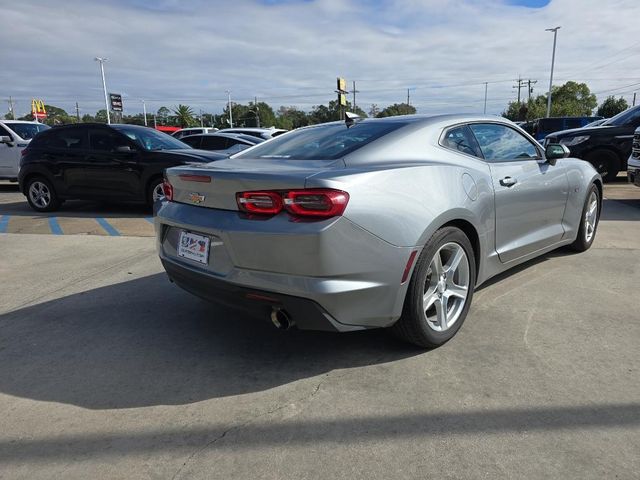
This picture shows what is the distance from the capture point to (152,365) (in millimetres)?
3080

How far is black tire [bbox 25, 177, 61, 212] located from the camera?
29.8ft

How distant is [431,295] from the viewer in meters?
3.17

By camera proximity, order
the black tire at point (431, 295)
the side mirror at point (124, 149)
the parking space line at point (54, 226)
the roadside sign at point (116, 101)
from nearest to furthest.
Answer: the black tire at point (431, 295) → the parking space line at point (54, 226) → the side mirror at point (124, 149) → the roadside sign at point (116, 101)

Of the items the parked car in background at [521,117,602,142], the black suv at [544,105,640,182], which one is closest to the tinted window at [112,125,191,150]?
the black suv at [544,105,640,182]

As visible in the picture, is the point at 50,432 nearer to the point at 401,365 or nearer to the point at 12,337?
the point at 12,337

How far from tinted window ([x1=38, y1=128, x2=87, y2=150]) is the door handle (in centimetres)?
766

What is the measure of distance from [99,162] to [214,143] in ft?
15.1

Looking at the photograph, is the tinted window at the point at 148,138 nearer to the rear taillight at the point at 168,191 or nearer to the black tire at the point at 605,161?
the rear taillight at the point at 168,191

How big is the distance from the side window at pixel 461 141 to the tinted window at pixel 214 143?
32.5ft

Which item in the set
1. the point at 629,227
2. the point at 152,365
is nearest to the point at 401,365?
the point at 152,365

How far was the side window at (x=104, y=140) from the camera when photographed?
8.63 m

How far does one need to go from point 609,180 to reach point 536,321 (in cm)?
1002

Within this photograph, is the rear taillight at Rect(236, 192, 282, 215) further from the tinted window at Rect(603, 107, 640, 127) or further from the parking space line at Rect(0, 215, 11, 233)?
the tinted window at Rect(603, 107, 640, 127)

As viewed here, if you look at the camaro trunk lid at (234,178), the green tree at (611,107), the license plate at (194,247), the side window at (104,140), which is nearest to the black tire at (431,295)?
the camaro trunk lid at (234,178)
